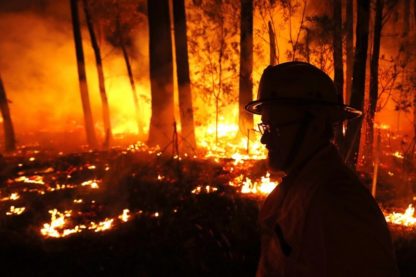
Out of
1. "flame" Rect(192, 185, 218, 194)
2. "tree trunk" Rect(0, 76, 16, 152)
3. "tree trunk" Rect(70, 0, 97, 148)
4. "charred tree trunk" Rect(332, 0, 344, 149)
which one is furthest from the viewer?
"tree trunk" Rect(70, 0, 97, 148)

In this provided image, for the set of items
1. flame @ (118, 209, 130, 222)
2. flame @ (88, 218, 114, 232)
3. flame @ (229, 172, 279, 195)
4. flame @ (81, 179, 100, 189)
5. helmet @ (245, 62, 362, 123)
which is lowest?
flame @ (229, 172, 279, 195)

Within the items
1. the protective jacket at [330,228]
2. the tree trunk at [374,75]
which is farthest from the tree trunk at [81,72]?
the protective jacket at [330,228]

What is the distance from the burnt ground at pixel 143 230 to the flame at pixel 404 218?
0.55 m

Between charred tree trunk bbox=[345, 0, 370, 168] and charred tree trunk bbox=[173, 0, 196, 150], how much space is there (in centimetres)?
579

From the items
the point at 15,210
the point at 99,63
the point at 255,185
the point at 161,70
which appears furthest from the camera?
the point at 99,63

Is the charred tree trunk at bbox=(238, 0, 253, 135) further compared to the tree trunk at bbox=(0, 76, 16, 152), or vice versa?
the tree trunk at bbox=(0, 76, 16, 152)

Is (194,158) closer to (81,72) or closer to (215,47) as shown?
(215,47)

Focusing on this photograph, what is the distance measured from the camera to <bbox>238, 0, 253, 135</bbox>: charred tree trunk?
577 inches

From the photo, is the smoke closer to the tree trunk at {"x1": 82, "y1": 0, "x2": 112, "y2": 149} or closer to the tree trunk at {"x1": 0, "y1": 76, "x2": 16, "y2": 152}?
A: the tree trunk at {"x1": 82, "y1": 0, "x2": 112, "y2": 149}

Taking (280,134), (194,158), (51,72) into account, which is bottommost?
(194,158)

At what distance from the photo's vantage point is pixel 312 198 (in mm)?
1722

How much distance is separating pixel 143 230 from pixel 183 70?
953 cm

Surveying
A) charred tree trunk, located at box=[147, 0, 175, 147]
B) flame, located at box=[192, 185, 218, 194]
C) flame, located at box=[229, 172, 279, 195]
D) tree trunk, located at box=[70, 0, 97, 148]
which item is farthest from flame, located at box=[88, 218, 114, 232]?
tree trunk, located at box=[70, 0, 97, 148]

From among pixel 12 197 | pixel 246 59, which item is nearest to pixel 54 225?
pixel 12 197
